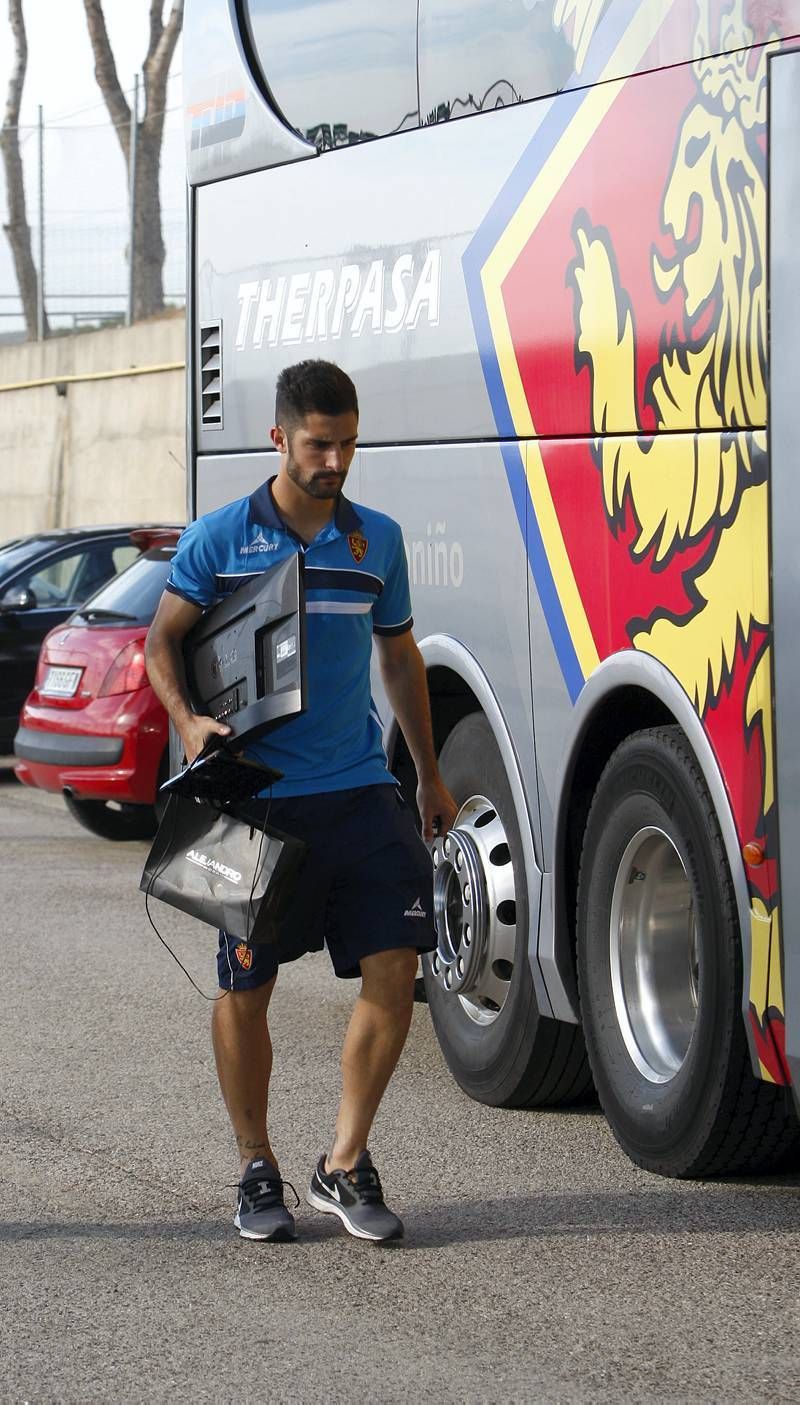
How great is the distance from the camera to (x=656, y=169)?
5.14 m

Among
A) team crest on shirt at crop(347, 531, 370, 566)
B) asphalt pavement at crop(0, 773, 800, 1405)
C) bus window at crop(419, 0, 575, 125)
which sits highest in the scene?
bus window at crop(419, 0, 575, 125)

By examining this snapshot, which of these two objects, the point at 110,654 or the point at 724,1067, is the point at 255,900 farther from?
the point at 110,654

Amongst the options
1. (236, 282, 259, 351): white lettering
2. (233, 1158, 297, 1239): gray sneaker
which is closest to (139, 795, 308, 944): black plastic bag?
(233, 1158, 297, 1239): gray sneaker

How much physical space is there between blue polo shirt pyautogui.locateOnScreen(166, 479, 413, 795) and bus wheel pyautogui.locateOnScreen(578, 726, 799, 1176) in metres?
0.69

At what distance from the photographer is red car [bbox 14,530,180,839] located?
11.1 metres

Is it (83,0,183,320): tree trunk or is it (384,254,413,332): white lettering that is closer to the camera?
(384,254,413,332): white lettering

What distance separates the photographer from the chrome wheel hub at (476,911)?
20.4ft

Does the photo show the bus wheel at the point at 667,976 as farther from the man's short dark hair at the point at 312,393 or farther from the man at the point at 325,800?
the man's short dark hair at the point at 312,393

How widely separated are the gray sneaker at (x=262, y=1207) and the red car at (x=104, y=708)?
6128 millimetres

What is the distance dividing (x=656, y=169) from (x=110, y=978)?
4.11 metres

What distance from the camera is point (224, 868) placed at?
4926 mm

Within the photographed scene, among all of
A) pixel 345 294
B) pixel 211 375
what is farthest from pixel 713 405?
pixel 211 375

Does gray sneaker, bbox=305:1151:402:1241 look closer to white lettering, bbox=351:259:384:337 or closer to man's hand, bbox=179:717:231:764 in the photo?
man's hand, bbox=179:717:231:764

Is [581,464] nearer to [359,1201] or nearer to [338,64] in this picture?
[359,1201]
